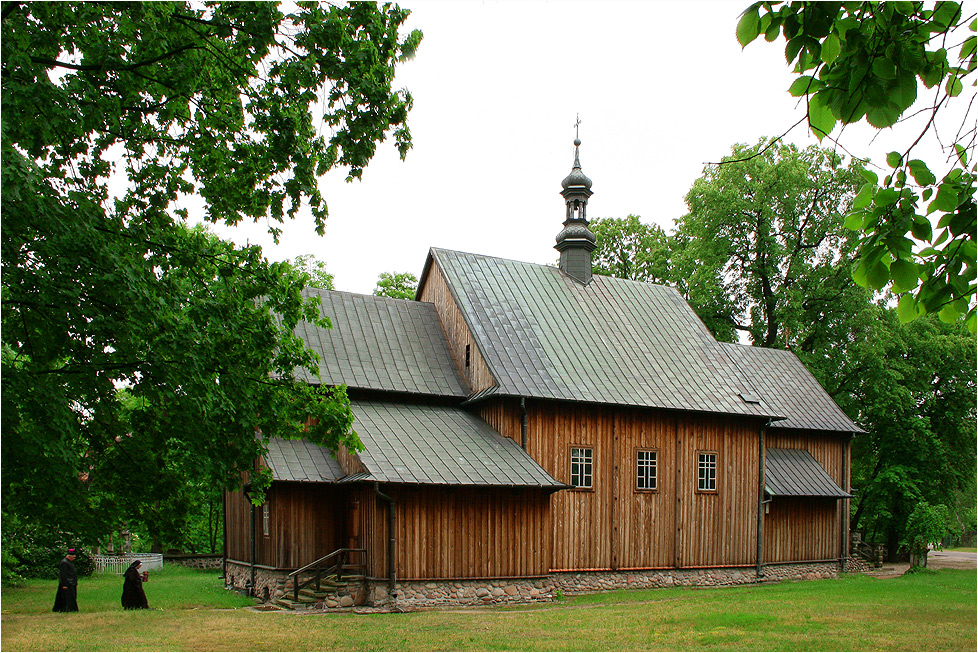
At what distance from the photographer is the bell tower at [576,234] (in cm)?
2336

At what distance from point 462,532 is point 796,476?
11116mm

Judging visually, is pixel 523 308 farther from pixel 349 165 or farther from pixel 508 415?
pixel 349 165

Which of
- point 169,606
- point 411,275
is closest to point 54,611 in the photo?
point 169,606

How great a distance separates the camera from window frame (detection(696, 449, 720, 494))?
20.5m

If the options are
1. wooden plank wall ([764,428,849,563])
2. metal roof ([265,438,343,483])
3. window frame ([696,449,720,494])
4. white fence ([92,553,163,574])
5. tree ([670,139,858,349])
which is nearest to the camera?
metal roof ([265,438,343,483])

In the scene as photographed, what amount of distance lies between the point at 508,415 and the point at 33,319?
11.7m

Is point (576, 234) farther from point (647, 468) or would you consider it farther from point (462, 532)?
point (462, 532)

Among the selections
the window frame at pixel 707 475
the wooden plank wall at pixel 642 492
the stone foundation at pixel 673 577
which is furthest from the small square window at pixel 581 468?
the window frame at pixel 707 475

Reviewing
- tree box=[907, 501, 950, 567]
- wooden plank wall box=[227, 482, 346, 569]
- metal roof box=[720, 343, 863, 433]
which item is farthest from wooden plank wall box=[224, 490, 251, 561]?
tree box=[907, 501, 950, 567]

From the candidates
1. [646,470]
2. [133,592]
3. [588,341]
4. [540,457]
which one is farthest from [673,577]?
[133,592]

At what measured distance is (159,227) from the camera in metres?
8.67

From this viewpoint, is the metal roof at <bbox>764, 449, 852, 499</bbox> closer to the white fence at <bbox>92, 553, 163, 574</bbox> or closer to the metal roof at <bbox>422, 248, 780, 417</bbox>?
the metal roof at <bbox>422, 248, 780, 417</bbox>

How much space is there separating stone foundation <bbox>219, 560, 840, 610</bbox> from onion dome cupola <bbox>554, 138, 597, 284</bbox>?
27.4 ft

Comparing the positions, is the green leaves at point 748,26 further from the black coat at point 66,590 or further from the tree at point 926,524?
the tree at point 926,524
